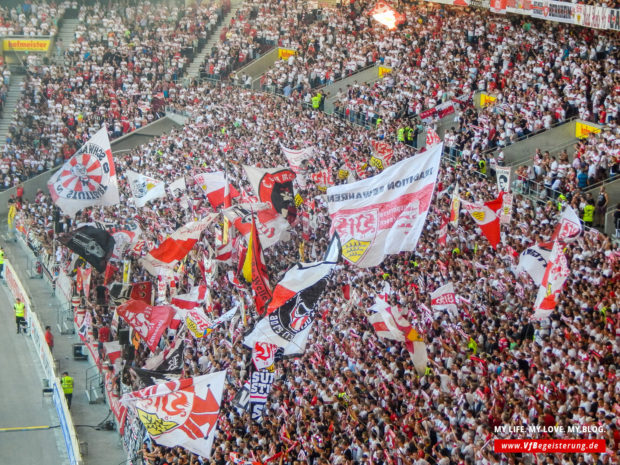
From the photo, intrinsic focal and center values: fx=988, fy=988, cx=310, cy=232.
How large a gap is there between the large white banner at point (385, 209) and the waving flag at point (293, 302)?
42 cm

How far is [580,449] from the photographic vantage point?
13.9m

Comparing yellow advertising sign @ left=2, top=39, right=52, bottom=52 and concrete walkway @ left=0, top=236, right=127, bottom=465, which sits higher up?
yellow advertising sign @ left=2, top=39, right=52, bottom=52

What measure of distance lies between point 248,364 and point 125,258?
1039cm

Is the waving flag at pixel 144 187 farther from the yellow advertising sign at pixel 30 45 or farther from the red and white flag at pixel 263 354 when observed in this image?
the yellow advertising sign at pixel 30 45

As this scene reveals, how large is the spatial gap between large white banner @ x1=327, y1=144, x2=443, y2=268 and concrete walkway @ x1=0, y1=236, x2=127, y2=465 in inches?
350

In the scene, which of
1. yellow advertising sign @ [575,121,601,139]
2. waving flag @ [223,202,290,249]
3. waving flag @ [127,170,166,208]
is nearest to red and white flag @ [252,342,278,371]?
waving flag @ [223,202,290,249]

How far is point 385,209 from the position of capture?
16438mm

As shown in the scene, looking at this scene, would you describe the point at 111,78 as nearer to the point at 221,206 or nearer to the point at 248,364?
the point at 221,206

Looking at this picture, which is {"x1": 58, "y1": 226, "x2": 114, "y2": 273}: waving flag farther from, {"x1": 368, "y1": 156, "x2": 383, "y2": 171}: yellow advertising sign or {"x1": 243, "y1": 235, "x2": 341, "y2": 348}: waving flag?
{"x1": 243, "y1": 235, "x2": 341, "y2": 348}: waving flag

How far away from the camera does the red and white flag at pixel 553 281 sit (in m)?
17.6

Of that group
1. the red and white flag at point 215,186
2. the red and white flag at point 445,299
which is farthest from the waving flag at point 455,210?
the red and white flag at point 215,186

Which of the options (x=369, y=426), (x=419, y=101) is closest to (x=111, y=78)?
(x=419, y=101)

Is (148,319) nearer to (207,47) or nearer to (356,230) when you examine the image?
(356,230)

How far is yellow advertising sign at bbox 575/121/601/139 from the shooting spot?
27234 mm
